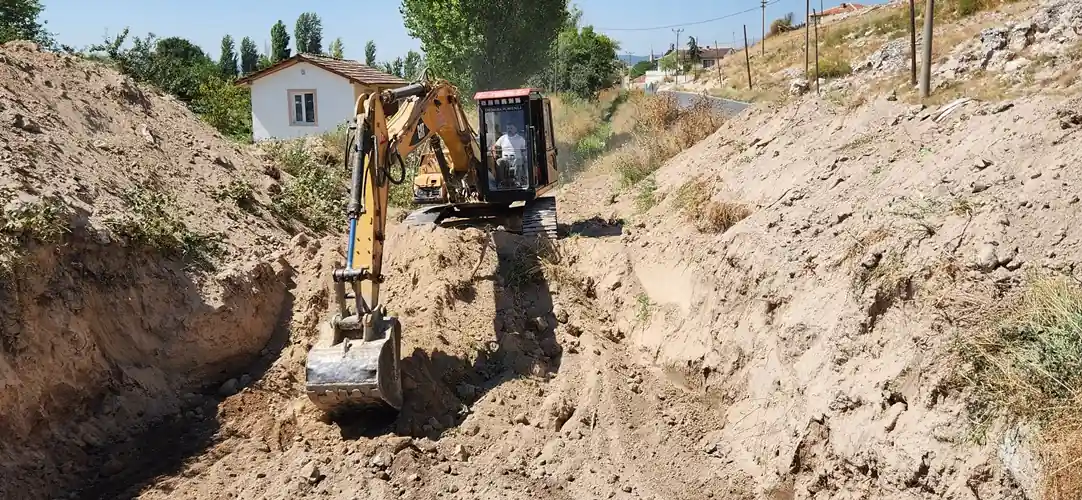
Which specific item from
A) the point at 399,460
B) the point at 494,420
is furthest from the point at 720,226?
the point at 399,460

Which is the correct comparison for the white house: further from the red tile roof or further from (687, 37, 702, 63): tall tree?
(687, 37, 702, 63): tall tree

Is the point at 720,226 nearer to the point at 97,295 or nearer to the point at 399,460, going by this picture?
the point at 399,460

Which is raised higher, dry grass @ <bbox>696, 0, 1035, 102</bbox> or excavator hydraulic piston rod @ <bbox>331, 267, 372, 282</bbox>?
dry grass @ <bbox>696, 0, 1035, 102</bbox>

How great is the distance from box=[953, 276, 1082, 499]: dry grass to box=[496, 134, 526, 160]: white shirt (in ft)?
23.1

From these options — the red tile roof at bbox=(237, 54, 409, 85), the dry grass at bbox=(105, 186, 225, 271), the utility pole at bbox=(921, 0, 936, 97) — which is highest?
the red tile roof at bbox=(237, 54, 409, 85)

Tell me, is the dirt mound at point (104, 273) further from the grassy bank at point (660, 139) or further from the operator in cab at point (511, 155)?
the grassy bank at point (660, 139)

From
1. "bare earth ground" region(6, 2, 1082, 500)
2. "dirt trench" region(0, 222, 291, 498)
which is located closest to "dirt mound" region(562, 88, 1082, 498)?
"bare earth ground" region(6, 2, 1082, 500)

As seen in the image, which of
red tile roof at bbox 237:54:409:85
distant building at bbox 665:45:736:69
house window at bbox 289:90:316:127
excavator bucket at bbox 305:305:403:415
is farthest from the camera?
distant building at bbox 665:45:736:69

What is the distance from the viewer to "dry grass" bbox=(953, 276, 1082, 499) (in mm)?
4824

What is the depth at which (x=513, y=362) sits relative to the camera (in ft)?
28.5

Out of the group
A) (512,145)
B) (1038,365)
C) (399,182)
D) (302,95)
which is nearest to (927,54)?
(512,145)

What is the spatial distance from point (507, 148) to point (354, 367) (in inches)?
228

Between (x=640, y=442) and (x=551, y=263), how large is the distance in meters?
3.69

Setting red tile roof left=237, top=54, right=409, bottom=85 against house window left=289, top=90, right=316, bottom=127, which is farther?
house window left=289, top=90, right=316, bottom=127
